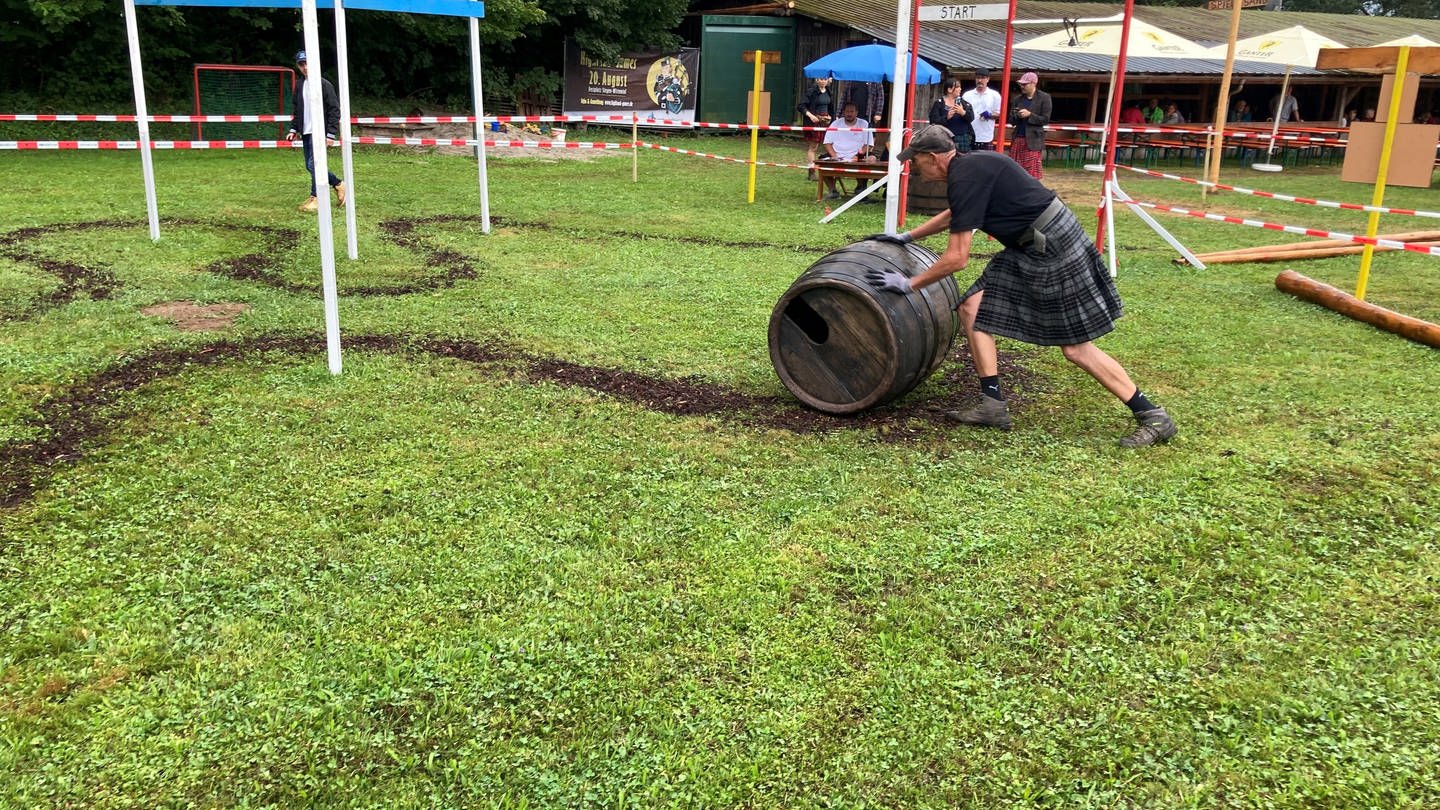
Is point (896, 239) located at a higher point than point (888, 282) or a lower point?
higher

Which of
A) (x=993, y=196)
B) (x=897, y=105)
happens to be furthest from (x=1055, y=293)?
(x=897, y=105)

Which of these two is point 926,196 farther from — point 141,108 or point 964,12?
point 141,108

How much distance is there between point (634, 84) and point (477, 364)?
20906mm

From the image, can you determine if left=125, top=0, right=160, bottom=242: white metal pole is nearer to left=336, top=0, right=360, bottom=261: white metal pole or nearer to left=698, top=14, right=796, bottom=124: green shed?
left=336, top=0, right=360, bottom=261: white metal pole

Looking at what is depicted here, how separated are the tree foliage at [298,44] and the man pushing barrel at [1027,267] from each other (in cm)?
1835

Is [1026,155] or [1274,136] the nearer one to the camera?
[1026,155]

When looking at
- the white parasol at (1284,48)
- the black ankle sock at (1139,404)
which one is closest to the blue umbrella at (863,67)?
the white parasol at (1284,48)

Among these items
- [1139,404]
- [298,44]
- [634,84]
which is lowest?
[1139,404]

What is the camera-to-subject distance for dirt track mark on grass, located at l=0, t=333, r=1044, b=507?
4.83 metres

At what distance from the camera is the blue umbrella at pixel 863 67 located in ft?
52.7

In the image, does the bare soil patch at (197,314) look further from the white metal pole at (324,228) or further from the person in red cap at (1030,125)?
the person in red cap at (1030,125)

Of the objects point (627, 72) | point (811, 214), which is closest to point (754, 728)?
point (811, 214)

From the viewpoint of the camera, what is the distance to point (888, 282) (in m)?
5.18

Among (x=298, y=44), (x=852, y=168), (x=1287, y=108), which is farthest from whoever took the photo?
(x=1287, y=108)
